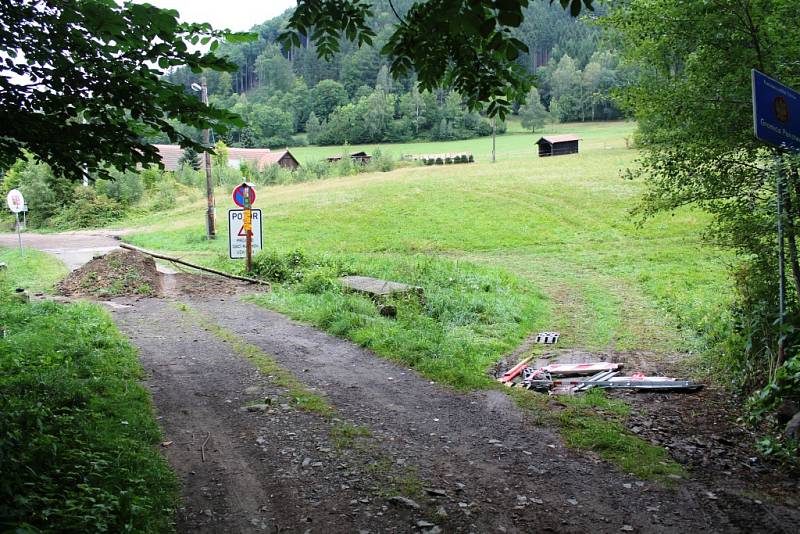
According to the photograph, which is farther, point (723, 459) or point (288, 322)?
point (288, 322)

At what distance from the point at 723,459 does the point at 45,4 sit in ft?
27.3

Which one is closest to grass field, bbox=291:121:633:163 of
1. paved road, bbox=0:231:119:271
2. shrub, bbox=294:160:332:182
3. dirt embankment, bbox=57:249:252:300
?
shrub, bbox=294:160:332:182

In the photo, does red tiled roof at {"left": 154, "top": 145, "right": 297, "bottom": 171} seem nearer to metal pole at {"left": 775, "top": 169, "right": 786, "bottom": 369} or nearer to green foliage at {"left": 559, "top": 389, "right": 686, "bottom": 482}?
green foliage at {"left": 559, "top": 389, "right": 686, "bottom": 482}

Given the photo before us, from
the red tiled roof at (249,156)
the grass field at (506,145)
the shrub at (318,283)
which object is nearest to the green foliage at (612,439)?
the shrub at (318,283)

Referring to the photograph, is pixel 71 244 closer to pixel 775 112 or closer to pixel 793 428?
pixel 775 112

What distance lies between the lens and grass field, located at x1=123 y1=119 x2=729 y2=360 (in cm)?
1452

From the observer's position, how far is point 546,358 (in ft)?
34.4

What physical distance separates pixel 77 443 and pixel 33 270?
1854cm

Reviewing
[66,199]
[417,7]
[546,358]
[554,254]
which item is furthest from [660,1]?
[66,199]

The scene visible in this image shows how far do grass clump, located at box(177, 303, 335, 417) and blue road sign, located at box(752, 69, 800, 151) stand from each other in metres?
5.14

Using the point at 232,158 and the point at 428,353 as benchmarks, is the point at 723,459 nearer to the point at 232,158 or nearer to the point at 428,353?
the point at 428,353

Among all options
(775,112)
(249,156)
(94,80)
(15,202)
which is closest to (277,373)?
(94,80)

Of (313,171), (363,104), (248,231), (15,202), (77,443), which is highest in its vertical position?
(363,104)

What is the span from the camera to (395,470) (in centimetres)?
536
